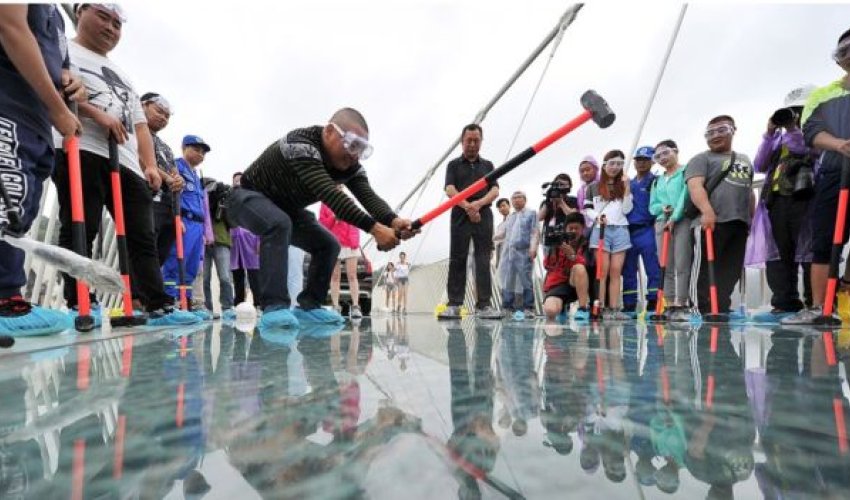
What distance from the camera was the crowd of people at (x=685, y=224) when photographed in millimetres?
2607

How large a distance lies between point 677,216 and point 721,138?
0.58 meters

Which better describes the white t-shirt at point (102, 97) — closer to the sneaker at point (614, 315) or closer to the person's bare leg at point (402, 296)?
the sneaker at point (614, 315)

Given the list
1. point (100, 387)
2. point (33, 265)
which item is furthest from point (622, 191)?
point (33, 265)

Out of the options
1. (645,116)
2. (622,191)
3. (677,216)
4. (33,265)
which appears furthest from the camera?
(645,116)

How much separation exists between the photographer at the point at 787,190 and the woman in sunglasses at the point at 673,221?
1.64ft

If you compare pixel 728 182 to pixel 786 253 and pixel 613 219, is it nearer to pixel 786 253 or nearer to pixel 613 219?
pixel 786 253

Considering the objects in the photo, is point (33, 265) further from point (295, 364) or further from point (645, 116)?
point (645, 116)

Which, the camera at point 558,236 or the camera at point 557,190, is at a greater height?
the camera at point 557,190

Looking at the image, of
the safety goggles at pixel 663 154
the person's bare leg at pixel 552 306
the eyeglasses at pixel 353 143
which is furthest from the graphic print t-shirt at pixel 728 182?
the eyeglasses at pixel 353 143

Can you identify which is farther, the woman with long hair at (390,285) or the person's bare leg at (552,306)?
the woman with long hair at (390,285)

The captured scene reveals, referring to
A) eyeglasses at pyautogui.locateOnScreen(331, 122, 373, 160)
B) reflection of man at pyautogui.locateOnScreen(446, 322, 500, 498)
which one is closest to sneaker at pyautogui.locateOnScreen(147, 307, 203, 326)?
eyeglasses at pyautogui.locateOnScreen(331, 122, 373, 160)

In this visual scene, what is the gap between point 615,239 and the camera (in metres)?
3.98

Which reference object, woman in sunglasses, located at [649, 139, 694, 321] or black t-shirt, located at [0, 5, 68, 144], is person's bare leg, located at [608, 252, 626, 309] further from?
black t-shirt, located at [0, 5, 68, 144]

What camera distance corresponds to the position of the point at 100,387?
73cm
